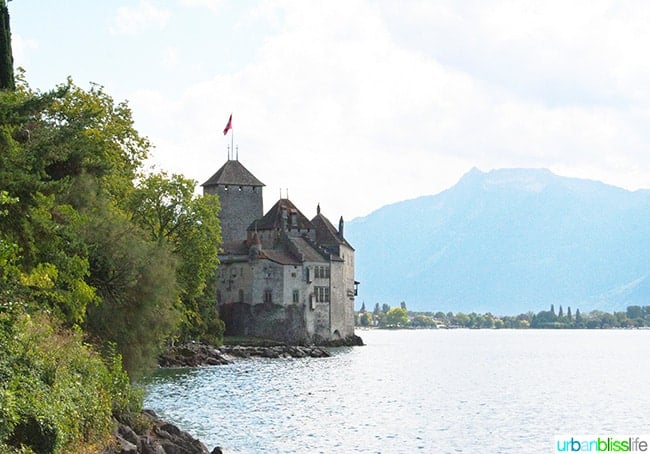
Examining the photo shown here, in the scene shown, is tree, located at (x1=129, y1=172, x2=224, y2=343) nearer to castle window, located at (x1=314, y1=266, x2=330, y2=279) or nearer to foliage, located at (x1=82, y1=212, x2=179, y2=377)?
foliage, located at (x1=82, y1=212, x2=179, y2=377)

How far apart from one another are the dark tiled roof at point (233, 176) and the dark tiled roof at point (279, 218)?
17.9ft

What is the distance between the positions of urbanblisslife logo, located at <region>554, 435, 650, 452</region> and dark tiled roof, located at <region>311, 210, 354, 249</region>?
3022 inches

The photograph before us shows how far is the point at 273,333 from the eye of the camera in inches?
4006

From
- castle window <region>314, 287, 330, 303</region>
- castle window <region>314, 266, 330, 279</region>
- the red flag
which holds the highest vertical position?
the red flag

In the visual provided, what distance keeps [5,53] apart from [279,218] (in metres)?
81.4

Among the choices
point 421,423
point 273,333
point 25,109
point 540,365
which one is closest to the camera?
point 25,109

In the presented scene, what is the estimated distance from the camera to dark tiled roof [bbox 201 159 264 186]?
115775 mm

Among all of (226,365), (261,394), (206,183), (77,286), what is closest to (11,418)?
(77,286)

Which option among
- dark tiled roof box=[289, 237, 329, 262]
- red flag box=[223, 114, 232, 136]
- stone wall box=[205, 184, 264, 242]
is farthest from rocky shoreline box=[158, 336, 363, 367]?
red flag box=[223, 114, 232, 136]

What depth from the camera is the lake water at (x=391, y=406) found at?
33875mm

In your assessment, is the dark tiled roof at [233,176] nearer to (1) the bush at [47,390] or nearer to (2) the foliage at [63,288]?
(2) the foliage at [63,288]

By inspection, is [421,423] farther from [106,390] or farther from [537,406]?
[106,390]

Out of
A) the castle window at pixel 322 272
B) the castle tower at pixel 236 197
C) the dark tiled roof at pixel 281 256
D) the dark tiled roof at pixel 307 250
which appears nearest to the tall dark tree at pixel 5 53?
the dark tiled roof at pixel 281 256

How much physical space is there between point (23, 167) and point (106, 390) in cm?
551
